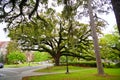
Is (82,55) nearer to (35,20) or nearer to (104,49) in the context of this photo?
(104,49)

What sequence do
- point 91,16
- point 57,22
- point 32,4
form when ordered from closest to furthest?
point 32,4
point 91,16
point 57,22

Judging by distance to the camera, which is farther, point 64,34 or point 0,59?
point 0,59

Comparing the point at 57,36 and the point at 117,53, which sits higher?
the point at 57,36

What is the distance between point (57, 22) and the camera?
3794 centimetres

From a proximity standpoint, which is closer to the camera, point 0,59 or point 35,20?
point 35,20

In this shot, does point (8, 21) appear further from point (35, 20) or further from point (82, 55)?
point (82, 55)

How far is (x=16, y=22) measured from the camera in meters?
13.8

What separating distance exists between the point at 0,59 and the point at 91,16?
54.4 meters

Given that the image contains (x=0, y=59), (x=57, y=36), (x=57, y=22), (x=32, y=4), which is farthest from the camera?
(x=0, y=59)

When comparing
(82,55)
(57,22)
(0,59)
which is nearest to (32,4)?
(57,22)

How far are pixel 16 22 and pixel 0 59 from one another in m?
58.4

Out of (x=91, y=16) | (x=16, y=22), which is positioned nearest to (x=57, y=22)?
(x=91, y=16)

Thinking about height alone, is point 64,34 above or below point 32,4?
above

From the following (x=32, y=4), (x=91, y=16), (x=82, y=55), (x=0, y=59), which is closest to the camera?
(x=32, y=4)
